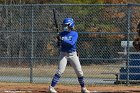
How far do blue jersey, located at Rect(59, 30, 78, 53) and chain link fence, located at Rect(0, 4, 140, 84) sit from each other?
4.39 metres

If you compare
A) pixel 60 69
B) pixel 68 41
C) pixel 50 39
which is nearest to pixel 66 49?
pixel 68 41

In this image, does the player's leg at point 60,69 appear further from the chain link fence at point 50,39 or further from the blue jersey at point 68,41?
the chain link fence at point 50,39

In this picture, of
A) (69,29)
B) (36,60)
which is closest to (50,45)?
(36,60)

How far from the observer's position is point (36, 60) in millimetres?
20000

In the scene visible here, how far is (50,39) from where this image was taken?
20.6 metres

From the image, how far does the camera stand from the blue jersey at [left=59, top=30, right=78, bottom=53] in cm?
1505

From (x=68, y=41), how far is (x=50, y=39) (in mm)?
5602

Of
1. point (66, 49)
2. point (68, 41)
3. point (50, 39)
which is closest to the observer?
point (68, 41)

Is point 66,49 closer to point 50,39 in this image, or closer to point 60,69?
point 60,69

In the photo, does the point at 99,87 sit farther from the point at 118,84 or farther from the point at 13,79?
the point at 13,79

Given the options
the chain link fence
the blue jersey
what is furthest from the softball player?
the chain link fence

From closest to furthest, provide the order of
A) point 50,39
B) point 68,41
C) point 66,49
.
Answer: point 68,41 < point 66,49 < point 50,39

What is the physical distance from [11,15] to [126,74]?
16.6 feet

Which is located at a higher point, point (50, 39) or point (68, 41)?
point (68, 41)
